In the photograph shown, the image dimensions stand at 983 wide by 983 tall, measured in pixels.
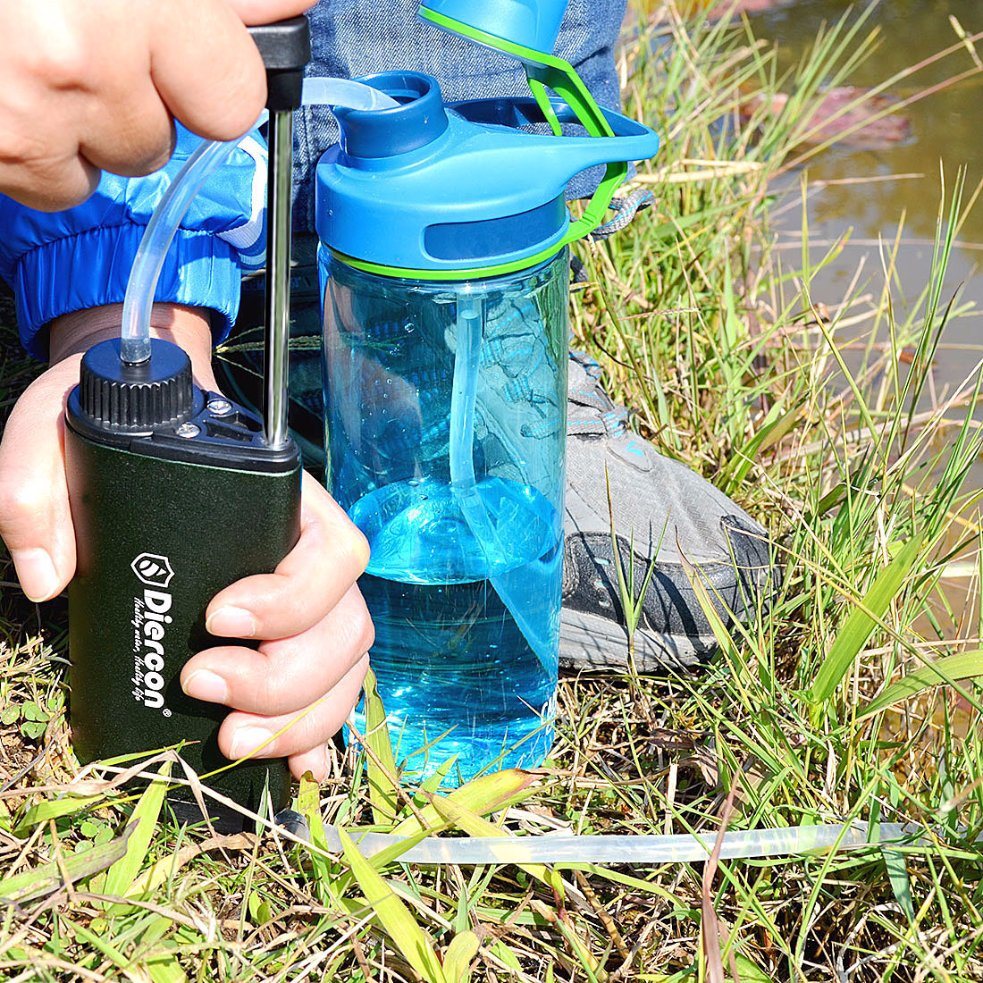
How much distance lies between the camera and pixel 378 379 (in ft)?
Answer: 4.06

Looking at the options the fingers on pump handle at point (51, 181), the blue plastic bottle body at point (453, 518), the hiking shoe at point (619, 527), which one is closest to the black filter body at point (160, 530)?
the fingers on pump handle at point (51, 181)

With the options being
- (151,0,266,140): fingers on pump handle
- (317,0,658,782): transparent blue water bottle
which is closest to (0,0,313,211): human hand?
(151,0,266,140): fingers on pump handle

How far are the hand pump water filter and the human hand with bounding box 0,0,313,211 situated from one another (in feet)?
0.17

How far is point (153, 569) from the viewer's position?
0.99 m

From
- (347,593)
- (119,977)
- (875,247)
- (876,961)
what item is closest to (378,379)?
(347,593)

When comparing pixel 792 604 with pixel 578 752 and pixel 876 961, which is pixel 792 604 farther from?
pixel 876 961

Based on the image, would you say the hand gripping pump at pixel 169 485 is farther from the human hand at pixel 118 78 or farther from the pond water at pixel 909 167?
the pond water at pixel 909 167

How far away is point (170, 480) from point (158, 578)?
0.30 feet

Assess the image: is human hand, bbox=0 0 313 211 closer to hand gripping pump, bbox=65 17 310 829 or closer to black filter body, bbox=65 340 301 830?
hand gripping pump, bbox=65 17 310 829

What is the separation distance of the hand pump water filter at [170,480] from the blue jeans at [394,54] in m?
0.53

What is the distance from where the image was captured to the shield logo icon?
3.22ft

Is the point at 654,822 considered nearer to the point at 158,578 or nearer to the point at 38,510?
the point at 158,578

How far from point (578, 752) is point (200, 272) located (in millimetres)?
634

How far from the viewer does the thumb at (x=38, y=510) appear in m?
1.02
